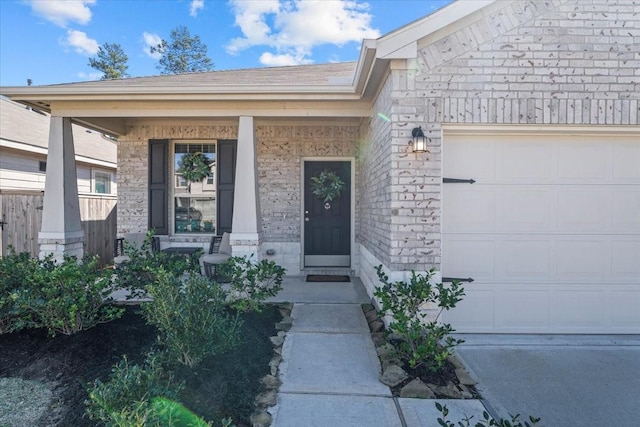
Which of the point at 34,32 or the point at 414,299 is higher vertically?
the point at 34,32

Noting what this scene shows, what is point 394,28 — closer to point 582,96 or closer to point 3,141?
point 582,96

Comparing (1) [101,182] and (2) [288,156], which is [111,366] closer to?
(2) [288,156]

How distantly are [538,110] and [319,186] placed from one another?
3621 mm

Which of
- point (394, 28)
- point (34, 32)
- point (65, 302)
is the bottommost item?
point (65, 302)

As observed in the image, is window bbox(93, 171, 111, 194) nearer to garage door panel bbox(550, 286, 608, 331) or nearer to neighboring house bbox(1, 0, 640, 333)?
neighboring house bbox(1, 0, 640, 333)

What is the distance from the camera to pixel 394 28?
3.83m

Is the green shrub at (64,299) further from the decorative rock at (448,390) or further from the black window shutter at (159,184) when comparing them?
the black window shutter at (159,184)

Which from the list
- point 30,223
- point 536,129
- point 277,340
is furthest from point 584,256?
point 30,223

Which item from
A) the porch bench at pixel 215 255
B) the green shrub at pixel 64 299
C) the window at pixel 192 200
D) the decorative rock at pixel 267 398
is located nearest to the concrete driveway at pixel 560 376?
the decorative rock at pixel 267 398

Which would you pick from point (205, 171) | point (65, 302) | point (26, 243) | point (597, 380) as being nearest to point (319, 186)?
point (205, 171)

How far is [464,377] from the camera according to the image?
120 inches

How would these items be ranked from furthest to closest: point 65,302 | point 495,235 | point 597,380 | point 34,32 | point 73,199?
1. point 34,32
2. point 73,199
3. point 495,235
4. point 65,302
5. point 597,380

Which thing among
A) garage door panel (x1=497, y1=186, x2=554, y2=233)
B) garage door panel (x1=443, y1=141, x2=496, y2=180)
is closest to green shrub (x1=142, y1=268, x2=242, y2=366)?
garage door panel (x1=443, y1=141, x2=496, y2=180)

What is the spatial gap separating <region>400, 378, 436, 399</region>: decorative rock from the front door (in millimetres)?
4004
